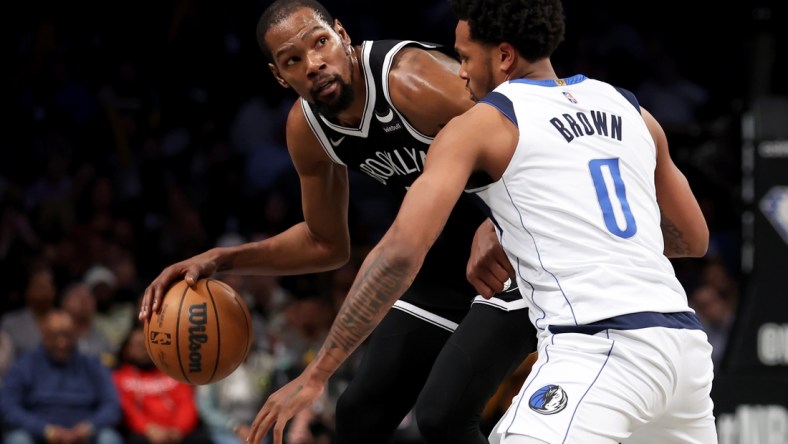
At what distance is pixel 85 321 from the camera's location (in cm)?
757

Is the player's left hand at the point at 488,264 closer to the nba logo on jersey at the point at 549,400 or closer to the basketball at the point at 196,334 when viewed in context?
the nba logo on jersey at the point at 549,400

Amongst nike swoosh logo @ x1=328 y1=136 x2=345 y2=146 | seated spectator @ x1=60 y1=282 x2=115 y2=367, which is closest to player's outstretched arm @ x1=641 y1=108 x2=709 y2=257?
nike swoosh logo @ x1=328 y1=136 x2=345 y2=146

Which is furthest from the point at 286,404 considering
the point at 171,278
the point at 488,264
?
the point at 171,278

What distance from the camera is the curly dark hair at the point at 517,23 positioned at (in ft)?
9.45

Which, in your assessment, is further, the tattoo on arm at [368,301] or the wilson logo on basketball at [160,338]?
the wilson logo on basketball at [160,338]

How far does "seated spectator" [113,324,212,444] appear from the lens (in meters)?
7.20

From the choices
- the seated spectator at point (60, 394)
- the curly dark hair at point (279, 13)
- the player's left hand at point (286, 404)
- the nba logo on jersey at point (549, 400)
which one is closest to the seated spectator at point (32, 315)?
the seated spectator at point (60, 394)

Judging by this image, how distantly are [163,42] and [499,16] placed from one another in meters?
7.69

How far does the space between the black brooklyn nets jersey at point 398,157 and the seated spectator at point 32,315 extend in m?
4.25

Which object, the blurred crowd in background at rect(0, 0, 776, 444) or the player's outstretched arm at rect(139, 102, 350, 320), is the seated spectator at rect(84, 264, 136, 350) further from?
the player's outstretched arm at rect(139, 102, 350, 320)

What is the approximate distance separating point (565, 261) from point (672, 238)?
2.07 feet

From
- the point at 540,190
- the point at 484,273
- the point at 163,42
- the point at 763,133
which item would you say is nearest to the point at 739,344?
the point at 763,133

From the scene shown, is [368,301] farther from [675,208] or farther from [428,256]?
[428,256]

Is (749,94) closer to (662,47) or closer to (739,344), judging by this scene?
(739,344)
